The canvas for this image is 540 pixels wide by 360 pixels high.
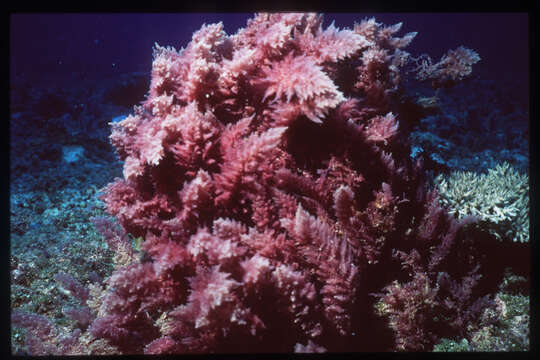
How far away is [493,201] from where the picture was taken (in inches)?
102

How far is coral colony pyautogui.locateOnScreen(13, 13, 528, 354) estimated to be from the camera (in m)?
1.79

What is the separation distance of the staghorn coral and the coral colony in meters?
0.35

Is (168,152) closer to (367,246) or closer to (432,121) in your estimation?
(367,246)

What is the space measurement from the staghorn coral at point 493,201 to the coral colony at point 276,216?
35cm

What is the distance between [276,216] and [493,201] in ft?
5.76

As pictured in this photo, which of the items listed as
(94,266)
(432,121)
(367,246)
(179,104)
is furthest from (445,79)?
(432,121)

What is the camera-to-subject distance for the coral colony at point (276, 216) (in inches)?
70.5

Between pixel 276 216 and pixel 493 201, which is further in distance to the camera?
pixel 493 201

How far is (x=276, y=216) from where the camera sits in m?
1.98

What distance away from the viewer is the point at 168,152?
2.05 m

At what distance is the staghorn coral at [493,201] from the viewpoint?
8.16ft

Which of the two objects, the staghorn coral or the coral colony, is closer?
the coral colony

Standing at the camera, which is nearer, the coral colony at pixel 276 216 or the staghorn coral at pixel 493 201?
the coral colony at pixel 276 216

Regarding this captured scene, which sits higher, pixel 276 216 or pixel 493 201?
pixel 493 201
